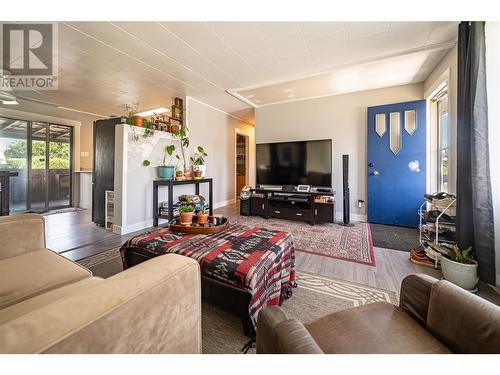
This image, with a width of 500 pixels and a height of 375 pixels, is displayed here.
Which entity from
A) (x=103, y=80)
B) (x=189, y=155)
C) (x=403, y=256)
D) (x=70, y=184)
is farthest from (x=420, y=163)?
(x=70, y=184)

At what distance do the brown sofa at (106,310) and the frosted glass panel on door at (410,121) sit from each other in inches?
155

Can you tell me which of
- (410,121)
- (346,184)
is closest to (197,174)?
(346,184)

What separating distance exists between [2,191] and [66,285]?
240 cm

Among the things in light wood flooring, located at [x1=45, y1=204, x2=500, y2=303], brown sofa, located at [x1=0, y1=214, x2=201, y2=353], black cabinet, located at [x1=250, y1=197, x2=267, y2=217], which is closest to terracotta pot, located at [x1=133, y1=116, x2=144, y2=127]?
light wood flooring, located at [x1=45, y1=204, x2=500, y2=303]

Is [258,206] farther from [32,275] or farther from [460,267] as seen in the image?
[32,275]

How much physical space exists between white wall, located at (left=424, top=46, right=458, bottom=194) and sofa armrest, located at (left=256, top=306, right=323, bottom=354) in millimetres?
2788

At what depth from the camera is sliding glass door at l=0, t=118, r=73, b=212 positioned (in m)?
4.44

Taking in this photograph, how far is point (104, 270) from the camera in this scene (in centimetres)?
194

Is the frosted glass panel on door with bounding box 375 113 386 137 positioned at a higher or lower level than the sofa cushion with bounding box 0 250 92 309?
higher

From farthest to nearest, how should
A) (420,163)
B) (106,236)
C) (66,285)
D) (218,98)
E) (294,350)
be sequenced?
1. (218,98)
2. (420,163)
3. (106,236)
4. (66,285)
5. (294,350)

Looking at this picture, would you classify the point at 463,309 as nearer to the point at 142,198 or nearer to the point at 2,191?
the point at 142,198

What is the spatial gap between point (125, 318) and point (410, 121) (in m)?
4.24

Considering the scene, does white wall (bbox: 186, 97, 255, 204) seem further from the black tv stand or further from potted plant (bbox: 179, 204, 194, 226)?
potted plant (bbox: 179, 204, 194, 226)

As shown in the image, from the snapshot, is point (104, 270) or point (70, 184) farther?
point (70, 184)
